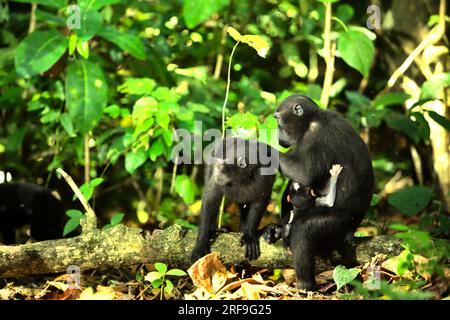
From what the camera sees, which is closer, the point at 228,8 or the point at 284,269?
the point at 284,269

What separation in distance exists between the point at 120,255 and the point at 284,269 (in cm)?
132

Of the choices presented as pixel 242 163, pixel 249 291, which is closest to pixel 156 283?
pixel 249 291

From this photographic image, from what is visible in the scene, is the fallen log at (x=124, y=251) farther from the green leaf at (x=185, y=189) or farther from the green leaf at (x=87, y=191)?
the green leaf at (x=185, y=189)

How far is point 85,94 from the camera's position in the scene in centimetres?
618

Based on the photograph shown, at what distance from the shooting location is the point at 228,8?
872 centimetres

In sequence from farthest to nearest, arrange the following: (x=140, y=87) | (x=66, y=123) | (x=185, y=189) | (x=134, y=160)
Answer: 1. (x=66, y=123)
2. (x=185, y=189)
3. (x=140, y=87)
4. (x=134, y=160)

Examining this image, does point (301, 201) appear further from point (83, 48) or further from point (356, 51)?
point (83, 48)

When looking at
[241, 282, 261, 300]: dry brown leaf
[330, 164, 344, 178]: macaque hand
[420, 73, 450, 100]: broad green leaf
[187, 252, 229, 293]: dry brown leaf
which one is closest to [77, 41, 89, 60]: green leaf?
[187, 252, 229, 293]: dry brown leaf

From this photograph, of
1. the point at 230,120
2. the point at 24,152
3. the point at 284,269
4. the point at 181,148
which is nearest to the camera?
the point at 284,269

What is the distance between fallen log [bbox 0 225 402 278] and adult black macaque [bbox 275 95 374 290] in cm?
28

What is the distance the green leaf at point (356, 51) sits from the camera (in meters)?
6.18

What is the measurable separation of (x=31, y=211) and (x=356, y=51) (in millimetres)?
3830
